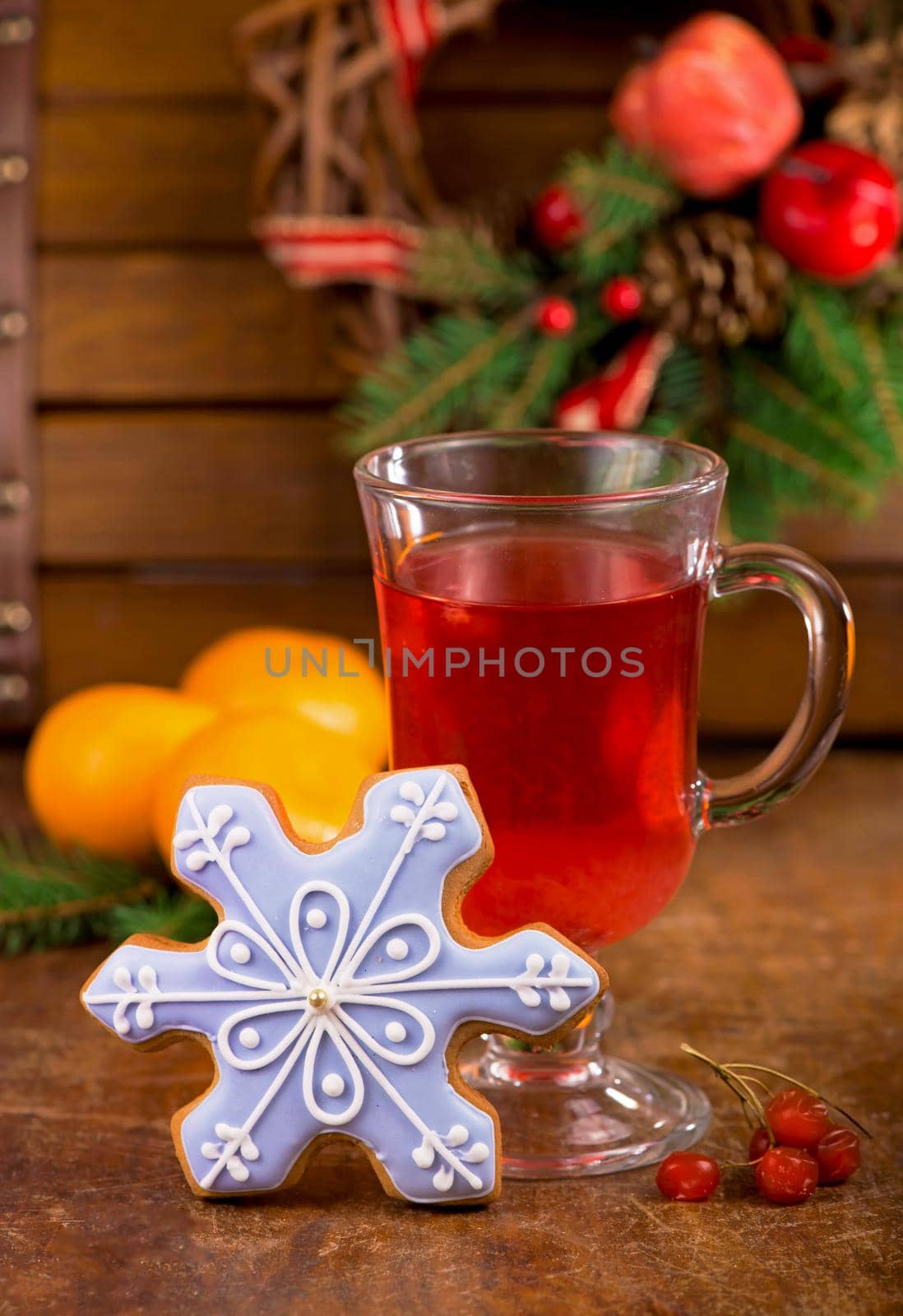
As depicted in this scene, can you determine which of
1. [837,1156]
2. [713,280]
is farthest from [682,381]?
[837,1156]

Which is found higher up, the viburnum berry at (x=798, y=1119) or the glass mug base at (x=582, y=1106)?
the viburnum berry at (x=798, y=1119)

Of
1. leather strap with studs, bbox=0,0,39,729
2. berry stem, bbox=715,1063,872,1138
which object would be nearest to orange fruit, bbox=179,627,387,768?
leather strap with studs, bbox=0,0,39,729

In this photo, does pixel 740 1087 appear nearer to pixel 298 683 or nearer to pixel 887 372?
pixel 298 683

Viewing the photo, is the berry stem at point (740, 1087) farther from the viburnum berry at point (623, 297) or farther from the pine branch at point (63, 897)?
the viburnum berry at point (623, 297)

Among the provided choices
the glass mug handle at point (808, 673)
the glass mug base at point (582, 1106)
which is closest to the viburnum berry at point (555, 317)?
the glass mug handle at point (808, 673)

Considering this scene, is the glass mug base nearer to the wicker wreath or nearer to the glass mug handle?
the glass mug handle
